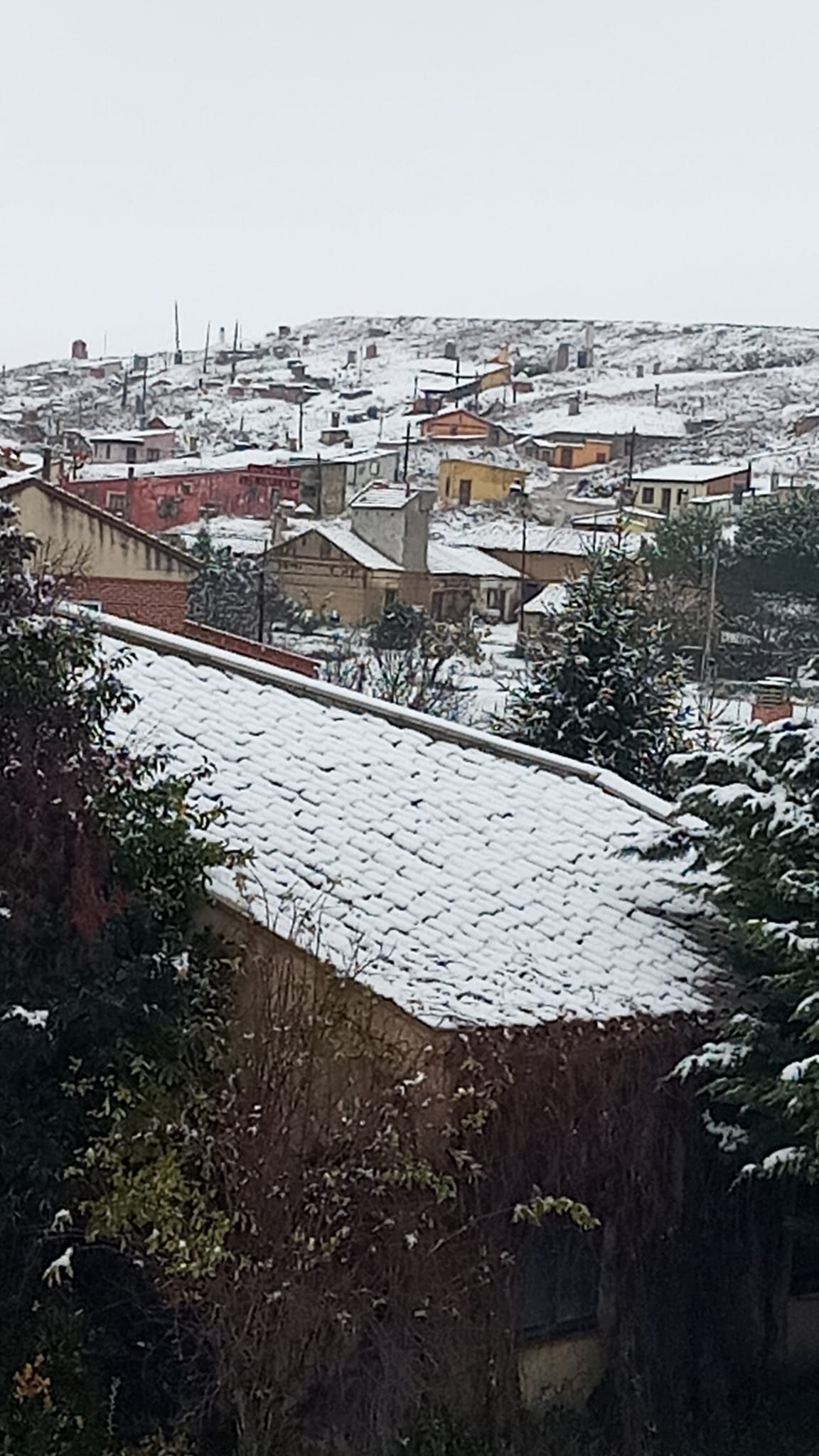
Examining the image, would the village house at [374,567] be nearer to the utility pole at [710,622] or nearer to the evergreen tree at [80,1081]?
the utility pole at [710,622]

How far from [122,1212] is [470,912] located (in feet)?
9.75

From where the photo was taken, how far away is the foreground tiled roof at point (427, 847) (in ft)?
32.4

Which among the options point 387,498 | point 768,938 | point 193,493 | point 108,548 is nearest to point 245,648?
point 108,548

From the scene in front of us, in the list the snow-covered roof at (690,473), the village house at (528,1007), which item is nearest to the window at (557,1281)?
the village house at (528,1007)

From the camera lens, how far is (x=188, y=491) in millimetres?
56938

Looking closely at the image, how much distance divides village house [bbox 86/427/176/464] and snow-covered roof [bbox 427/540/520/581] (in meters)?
21.6

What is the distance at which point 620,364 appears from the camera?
116 metres

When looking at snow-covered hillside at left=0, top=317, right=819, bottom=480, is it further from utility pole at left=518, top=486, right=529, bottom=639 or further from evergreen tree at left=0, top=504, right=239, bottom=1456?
evergreen tree at left=0, top=504, right=239, bottom=1456

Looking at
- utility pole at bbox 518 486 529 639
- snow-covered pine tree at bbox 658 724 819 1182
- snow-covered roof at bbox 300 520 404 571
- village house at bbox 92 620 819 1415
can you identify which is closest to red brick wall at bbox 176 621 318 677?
village house at bbox 92 620 819 1415

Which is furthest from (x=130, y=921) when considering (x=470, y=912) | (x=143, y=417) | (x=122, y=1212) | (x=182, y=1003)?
(x=143, y=417)

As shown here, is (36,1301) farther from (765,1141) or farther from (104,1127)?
(765,1141)

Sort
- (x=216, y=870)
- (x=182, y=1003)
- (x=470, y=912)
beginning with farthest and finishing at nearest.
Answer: (x=470, y=912), (x=216, y=870), (x=182, y=1003)

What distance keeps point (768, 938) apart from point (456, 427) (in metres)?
73.0

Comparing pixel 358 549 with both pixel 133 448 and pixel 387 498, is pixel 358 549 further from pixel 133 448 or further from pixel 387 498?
pixel 133 448
